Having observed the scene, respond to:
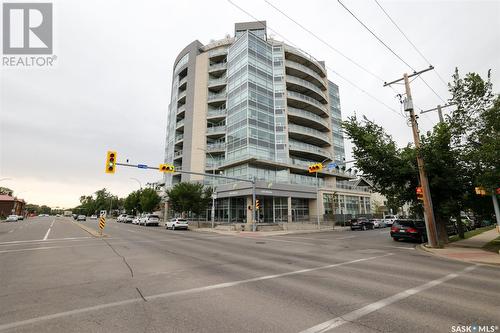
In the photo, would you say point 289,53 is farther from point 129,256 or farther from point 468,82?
point 129,256

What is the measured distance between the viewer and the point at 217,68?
50844 mm

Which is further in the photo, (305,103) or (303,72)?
(303,72)

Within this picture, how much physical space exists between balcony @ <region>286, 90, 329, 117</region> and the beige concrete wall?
16251 mm

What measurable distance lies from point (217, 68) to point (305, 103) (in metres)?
18.5

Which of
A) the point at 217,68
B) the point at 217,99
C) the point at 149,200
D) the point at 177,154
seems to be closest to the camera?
the point at 217,99

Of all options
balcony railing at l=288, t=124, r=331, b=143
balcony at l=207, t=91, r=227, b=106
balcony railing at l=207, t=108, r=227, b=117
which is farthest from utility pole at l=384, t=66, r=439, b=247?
balcony at l=207, t=91, r=227, b=106

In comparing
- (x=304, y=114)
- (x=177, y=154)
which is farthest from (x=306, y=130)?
(x=177, y=154)

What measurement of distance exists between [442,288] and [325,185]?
139 feet

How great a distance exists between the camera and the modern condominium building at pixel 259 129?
1588 inches

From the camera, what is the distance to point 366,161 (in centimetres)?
1800

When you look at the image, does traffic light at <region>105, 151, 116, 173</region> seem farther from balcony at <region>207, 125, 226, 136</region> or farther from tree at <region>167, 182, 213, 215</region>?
balcony at <region>207, 125, 226, 136</region>

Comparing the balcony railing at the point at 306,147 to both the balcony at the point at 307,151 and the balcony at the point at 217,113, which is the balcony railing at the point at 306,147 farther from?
the balcony at the point at 217,113

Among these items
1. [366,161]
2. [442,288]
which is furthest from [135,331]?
[366,161]

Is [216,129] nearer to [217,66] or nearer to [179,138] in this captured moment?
[179,138]
